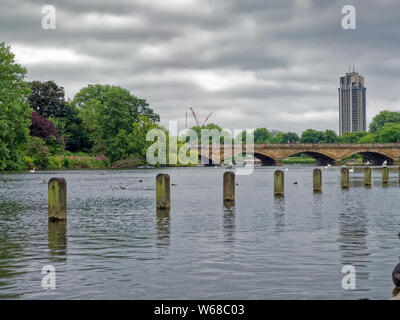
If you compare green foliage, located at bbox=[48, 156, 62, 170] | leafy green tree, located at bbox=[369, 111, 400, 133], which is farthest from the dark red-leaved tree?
leafy green tree, located at bbox=[369, 111, 400, 133]

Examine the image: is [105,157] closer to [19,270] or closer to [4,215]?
[4,215]

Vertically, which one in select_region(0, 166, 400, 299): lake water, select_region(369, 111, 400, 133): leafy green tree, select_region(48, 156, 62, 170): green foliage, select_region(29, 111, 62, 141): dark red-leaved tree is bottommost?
select_region(0, 166, 400, 299): lake water

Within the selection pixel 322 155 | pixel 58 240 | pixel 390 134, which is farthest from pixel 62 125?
pixel 390 134

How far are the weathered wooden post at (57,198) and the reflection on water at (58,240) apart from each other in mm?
228

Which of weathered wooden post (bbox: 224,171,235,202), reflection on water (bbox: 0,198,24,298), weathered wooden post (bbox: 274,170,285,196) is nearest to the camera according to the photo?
reflection on water (bbox: 0,198,24,298)

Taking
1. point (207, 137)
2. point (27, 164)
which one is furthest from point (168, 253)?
point (207, 137)

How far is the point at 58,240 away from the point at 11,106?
53.9 metres

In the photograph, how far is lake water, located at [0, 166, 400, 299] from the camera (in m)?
8.93

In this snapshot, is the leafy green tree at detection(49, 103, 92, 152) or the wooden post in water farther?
the leafy green tree at detection(49, 103, 92, 152)

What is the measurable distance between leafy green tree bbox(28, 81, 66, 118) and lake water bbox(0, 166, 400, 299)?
292ft

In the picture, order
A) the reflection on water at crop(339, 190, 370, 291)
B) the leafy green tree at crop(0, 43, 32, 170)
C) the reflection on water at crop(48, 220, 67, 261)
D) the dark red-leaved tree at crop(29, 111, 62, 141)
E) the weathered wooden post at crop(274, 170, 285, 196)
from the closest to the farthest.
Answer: the reflection on water at crop(339, 190, 370, 291) < the reflection on water at crop(48, 220, 67, 261) < the weathered wooden post at crop(274, 170, 285, 196) < the leafy green tree at crop(0, 43, 32, 170) < the dark red-leaved tree at crop(29, 111, 62, 141)

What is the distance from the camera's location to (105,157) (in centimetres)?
10838

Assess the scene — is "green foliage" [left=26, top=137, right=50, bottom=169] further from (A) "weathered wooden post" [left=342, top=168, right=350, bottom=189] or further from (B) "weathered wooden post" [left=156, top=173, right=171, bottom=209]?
(B) "weathered wooden post" [left=156, top=173, right=171, bottom=209]
